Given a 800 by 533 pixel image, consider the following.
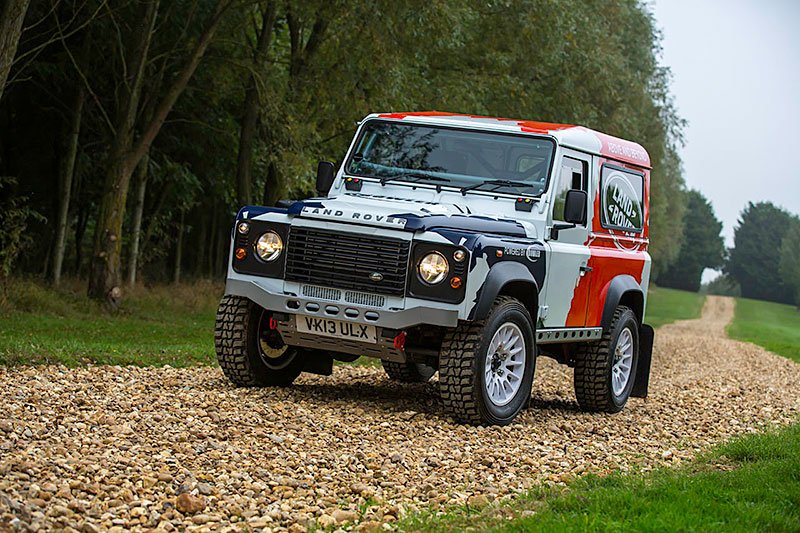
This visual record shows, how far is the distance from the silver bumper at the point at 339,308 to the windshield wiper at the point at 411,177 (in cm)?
182

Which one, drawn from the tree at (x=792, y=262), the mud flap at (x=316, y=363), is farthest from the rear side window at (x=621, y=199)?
the tree at (x=792, y=262)

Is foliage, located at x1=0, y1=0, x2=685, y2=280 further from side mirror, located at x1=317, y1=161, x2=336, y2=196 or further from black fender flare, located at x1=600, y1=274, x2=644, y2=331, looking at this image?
side mirror, located at x1=317, y1=161, x2=336, y2=196

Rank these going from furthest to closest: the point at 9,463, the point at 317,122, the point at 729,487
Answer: the point at 317,122 < the point at 729,487 < the point at 9,463

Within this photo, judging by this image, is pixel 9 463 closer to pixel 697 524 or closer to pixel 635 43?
pixel 697 524

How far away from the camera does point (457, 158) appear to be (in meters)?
11.2

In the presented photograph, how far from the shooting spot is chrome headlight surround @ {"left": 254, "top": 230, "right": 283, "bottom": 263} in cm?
995

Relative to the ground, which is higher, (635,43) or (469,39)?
(635,43)

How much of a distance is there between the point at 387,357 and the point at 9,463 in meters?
3.79

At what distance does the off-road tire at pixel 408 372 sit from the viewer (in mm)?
12594

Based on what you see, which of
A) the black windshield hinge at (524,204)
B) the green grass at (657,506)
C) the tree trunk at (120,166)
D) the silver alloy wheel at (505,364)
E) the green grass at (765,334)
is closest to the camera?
the green grass at (657,506)

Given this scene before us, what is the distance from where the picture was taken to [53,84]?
2614 cm

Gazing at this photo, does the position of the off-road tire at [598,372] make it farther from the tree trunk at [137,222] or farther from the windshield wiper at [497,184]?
the tree trunk at [137,222]

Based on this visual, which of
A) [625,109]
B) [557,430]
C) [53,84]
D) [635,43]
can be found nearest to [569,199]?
[557,430]

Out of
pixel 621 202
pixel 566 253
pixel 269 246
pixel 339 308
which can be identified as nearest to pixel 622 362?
pixel 621 202
